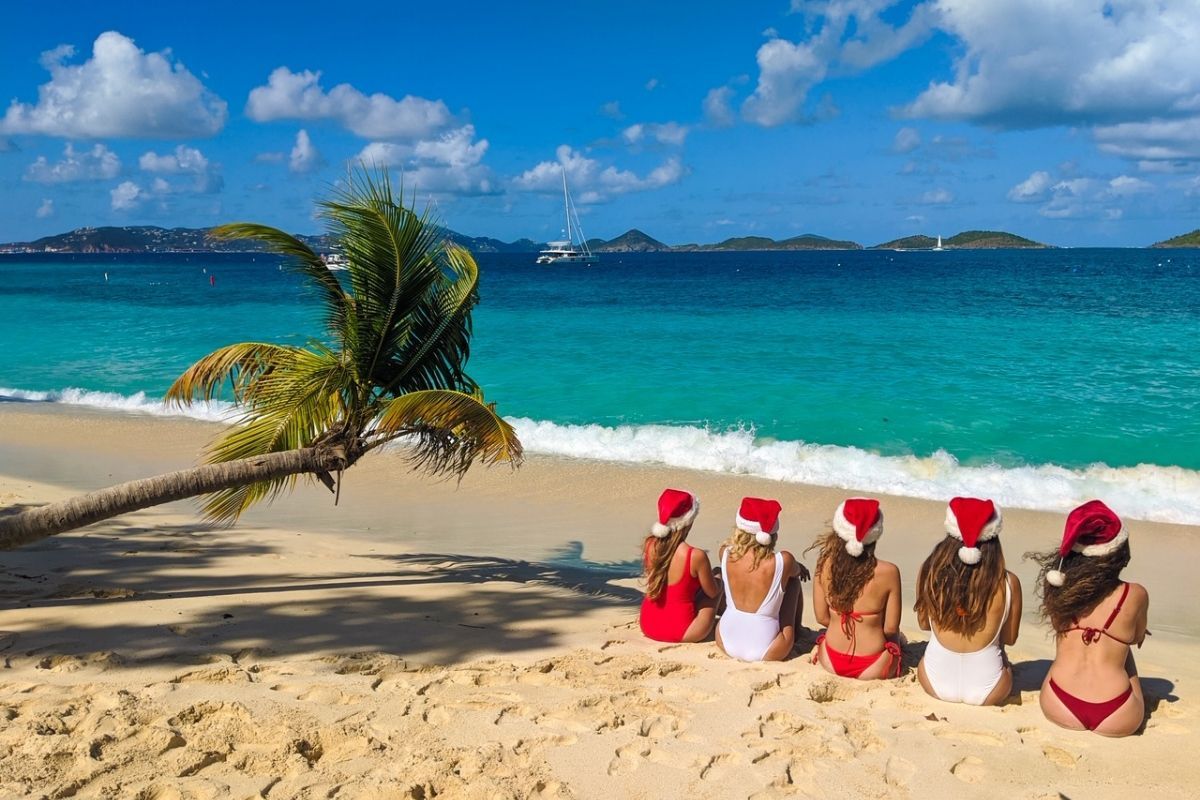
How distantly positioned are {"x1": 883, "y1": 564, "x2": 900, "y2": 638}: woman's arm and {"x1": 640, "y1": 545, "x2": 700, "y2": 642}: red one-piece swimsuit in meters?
1.18

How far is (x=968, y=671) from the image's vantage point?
16.2 feet

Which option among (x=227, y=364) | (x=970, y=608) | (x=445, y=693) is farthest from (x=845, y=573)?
(x=227, y=364)

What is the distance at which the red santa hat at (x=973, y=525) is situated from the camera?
15.6 feet

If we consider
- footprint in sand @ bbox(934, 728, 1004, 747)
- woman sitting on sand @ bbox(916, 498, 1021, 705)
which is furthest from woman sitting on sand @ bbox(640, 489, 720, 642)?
footprint in sand @ bbox(934, 728, 1004, 747)

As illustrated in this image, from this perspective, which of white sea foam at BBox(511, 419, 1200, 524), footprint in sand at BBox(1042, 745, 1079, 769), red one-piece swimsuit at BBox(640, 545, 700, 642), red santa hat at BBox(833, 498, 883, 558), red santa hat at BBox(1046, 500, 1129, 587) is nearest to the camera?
footprint in sand at BBox(1042, 745, 1079, 769)

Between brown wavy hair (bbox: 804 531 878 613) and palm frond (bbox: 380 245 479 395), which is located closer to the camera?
brown wavy hair (bbox: 804 531 878 613)

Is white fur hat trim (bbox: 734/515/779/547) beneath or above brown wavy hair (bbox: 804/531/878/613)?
above

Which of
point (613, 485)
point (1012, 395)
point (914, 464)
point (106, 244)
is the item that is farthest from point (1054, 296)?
point (106, 244)

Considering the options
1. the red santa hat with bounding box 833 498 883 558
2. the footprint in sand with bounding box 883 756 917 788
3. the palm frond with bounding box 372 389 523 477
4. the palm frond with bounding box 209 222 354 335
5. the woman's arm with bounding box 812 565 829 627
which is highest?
the palm frond with bounding box 209 222 354 335

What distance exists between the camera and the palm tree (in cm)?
593

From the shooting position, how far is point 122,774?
386 centimetres

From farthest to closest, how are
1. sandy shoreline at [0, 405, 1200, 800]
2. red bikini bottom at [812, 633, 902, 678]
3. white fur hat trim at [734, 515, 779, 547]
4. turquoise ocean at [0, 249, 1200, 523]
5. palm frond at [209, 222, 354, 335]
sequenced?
turquoise ocean at [0, 249, 1200, 523]
palm frond at [209, 222, 354, 335]
white fur hat trim at [734, 515, 779, 547]
red bikini bottom at [812, 633, 902, 678]
sandy shoreline at [0, 405, 1200, 800]

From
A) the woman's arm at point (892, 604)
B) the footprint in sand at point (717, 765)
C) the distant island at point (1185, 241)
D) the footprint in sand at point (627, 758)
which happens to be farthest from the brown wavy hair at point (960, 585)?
the distant island at point (1185, 241)

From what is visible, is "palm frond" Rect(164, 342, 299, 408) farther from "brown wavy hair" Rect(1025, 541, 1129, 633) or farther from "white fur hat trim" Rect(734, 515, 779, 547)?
"brown wavy hair" Rect(1025, 541, 1129, 633)
